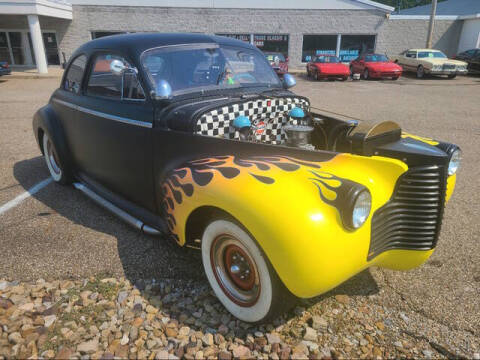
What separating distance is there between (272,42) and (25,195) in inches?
860

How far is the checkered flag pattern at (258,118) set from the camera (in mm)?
2836

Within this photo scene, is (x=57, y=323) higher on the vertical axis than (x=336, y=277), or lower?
lower

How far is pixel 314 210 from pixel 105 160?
95.0 inches

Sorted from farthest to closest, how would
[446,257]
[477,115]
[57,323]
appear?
[477,115] → [446,257] → [57,323]

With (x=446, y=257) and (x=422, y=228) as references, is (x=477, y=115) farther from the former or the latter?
(x=422, y=228)

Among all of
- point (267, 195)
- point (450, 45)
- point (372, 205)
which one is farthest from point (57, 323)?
point (450, 45)

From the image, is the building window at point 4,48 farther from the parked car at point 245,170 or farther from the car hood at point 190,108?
the car hood at point 190,108

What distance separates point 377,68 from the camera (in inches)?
705

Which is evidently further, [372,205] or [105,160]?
[105,160]

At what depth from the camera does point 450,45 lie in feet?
81.8

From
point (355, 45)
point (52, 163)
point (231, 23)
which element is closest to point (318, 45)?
point (355, 45)

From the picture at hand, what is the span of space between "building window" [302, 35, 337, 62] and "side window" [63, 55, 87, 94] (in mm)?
21894

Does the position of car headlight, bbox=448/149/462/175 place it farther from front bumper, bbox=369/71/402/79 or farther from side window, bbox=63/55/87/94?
front bumper, bbox=369/71/402/79

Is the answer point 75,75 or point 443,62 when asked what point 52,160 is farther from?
point 443,62
